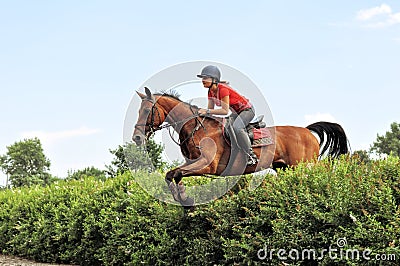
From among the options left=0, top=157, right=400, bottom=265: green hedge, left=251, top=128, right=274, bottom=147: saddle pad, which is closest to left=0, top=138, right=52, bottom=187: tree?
left=0, top=157, right=400, bottom=265: green hedge

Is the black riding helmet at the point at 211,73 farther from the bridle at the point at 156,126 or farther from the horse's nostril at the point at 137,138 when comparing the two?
the horse's nostril at the point at 137,138

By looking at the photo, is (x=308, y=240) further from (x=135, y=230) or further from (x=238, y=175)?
(x=135, y=230)

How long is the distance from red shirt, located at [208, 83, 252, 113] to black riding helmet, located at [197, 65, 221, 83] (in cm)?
10

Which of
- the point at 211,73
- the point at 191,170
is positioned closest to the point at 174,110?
the point at 211,73

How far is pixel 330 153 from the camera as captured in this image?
29.4 ft

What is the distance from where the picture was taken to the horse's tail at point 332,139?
8906 mm

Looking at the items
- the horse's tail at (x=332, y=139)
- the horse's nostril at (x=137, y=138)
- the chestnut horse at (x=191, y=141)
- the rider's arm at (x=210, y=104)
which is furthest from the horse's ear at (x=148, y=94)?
the horse's tail at (x=332, y=139)

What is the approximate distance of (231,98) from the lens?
6.73m

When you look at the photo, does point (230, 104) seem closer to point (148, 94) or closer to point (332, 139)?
point (148, 94)

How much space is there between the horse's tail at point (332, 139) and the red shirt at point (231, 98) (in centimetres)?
265

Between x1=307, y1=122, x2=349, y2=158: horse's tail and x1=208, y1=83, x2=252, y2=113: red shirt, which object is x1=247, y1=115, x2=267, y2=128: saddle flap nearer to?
x1=208, y1=83, x2=252, y2=113: red shirt

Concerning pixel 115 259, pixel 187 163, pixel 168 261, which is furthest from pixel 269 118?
pixel 115 259

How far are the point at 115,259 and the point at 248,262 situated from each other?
291cm

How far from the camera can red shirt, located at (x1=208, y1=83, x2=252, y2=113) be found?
6.52 metres
